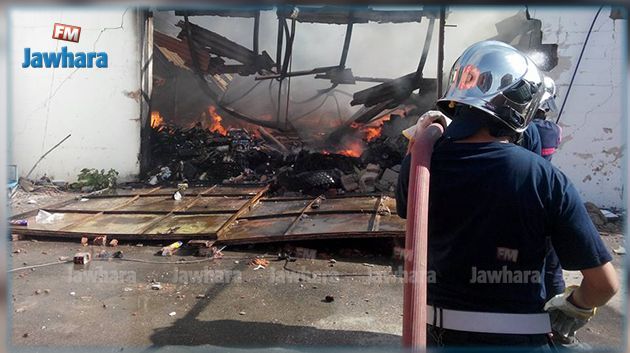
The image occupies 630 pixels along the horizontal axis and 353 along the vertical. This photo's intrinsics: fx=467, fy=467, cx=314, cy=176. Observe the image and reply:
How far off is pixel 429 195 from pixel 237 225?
4.24 m

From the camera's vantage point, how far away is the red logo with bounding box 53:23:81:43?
26.8ft

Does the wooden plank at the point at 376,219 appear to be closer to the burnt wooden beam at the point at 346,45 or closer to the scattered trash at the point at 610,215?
the scattered trash at the point at 610,215

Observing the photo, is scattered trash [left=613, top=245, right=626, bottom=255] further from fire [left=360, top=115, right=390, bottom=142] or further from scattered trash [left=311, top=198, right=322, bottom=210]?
→ fire [left=360, top=115, right=390, bottom=142]

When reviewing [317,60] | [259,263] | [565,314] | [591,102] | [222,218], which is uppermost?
[317,60]

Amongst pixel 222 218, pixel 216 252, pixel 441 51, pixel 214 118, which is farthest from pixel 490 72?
pixel 214 118

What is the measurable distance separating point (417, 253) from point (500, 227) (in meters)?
0.30

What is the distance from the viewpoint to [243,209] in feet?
20.7

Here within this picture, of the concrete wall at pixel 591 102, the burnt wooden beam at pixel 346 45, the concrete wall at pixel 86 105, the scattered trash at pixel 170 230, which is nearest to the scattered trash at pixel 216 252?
the scattered trash at pixel 170 230

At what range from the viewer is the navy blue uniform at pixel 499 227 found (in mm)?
1501

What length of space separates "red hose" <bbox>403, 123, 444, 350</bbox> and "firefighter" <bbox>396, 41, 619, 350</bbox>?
81mm

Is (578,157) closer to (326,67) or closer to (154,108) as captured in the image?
(326,67)

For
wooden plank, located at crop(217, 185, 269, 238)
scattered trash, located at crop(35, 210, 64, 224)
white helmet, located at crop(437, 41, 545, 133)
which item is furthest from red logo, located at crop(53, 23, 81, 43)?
white helmet, located at crop(437, 41, 545, 133)

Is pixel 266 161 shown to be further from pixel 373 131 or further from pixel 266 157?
pixel 373 131

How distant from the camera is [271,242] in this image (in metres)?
5.10
